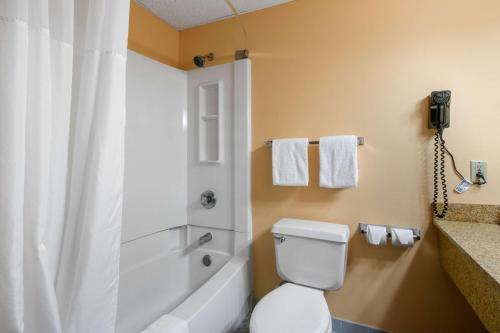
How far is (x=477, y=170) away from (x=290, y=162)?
38.6 inches

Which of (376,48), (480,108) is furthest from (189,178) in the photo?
(480,108)

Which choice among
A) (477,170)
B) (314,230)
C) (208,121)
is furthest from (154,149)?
(477,170)

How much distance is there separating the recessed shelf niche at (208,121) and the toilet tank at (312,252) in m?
0.81

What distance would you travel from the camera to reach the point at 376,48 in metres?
1.45

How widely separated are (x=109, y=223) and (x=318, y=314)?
1.01m

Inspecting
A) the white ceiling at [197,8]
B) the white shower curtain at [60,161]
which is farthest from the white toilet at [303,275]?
the white ceiling at [197,8]

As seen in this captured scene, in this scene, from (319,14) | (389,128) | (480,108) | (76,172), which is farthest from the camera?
(319,14)

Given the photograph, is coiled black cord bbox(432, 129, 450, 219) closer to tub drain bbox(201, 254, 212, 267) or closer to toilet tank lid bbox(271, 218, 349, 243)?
toilet tank lid bbox(271, 218, 349, 243)

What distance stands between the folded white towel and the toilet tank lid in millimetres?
694

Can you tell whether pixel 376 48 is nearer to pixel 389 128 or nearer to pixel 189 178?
pixel 389 128

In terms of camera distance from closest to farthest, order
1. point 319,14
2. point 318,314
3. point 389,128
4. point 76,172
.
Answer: point 76,172
point 318,314
point 389,128
point 319,14

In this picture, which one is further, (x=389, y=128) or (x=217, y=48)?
Answer: (x=217, y=48)

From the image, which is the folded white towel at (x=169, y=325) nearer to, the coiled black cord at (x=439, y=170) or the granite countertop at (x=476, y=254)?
the granite countertop at (x=476, y=254)

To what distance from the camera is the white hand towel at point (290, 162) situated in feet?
5.09
